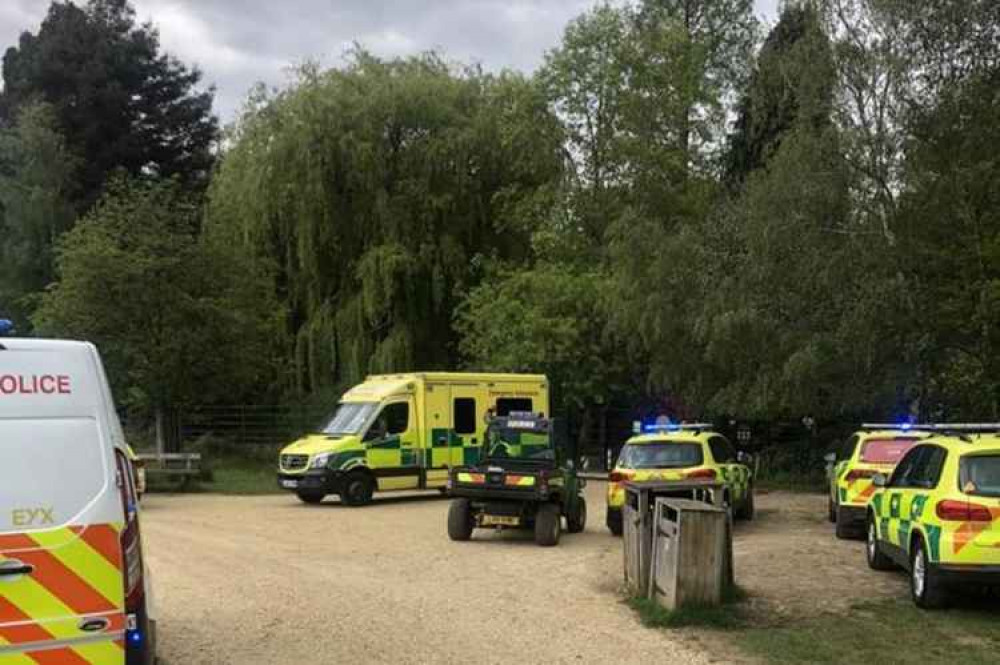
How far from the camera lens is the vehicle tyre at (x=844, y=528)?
49.9 ft

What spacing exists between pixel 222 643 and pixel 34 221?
35.9 meters

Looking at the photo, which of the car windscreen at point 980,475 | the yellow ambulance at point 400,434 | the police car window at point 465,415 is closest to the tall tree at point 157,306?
the yellow ambulance at point 400,434

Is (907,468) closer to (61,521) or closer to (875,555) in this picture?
(875,555)

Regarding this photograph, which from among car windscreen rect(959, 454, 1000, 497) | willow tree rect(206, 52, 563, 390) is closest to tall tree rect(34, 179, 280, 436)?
willow tree rect(206, 52, 563, 390)

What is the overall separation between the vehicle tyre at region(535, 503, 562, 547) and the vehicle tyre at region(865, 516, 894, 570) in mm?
4518

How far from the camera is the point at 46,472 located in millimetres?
5223

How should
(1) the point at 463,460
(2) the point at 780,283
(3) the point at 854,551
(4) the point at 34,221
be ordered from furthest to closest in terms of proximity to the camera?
(4) the point at 34,221 < (1) the point at 463,460 < (2) the point at 780,283 < (3) the point at 854,551

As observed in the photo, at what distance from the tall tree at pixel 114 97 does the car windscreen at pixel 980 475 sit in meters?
37.4

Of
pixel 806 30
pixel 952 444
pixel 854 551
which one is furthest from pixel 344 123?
pixel 952 444

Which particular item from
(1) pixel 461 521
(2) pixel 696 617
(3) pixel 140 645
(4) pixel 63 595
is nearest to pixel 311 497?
(1) pixel 461 521

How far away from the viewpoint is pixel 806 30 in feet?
68.8

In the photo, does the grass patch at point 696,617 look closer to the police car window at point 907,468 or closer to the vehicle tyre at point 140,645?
the police car window at point 907,468

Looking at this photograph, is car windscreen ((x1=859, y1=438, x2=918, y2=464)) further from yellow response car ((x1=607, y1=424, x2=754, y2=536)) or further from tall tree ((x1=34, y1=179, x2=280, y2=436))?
tall tree ((x1=34, y1=179, x2=280, y2=436))

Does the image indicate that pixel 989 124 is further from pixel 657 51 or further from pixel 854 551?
pixel 657 51
